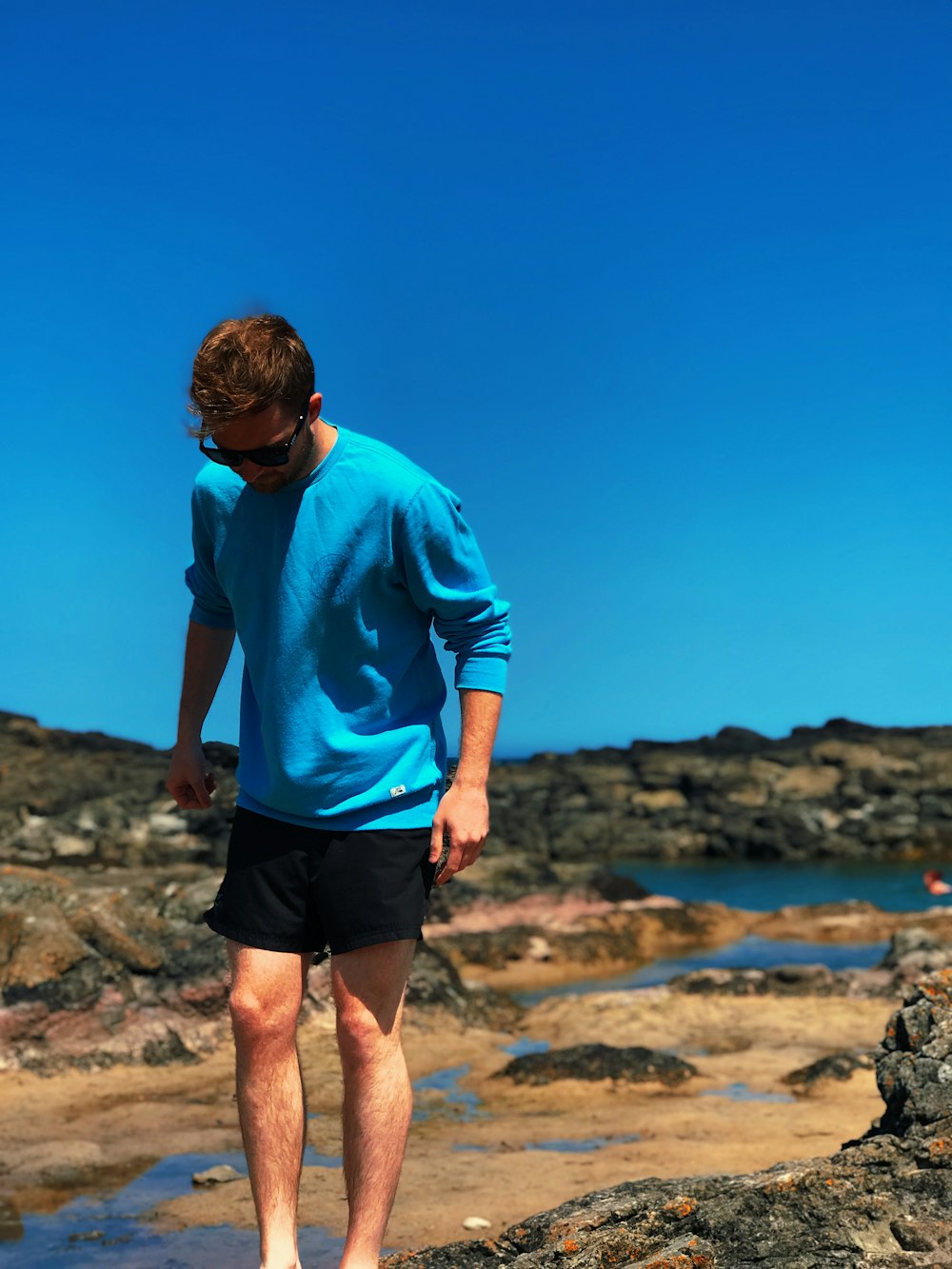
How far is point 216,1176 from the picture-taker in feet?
15.2

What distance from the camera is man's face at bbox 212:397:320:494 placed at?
2.64 m

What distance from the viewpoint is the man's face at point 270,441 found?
2645 millimetres

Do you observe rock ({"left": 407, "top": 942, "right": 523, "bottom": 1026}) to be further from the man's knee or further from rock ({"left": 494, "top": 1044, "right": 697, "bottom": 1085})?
the man's knee

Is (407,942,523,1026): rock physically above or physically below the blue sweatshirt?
below

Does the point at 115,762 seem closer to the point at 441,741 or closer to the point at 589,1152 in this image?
the point at 589,1152

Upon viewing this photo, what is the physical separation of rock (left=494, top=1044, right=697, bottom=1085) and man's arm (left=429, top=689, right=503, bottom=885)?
14.0 ft

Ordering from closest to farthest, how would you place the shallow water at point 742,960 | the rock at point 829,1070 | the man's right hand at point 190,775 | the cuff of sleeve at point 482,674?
1. the cuff of sleeve at point 482,674
2. the man's right hand at point 190,775
3. the rock at point 829,1070
4. the shallow water at point 742,960

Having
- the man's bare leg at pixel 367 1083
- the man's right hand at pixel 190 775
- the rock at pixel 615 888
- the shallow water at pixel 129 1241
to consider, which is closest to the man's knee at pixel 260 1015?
the man's bare leg at pixel 367 1083

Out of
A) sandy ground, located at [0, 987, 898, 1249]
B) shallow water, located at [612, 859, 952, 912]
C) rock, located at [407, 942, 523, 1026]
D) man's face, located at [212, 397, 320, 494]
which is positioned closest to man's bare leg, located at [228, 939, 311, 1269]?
man's face, located at [212, 397, 320, 494]

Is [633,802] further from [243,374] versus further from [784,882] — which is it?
[243,374]

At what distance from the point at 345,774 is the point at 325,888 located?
242mm

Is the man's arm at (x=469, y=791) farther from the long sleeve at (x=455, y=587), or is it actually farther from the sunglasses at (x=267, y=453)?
the sunglasses at (x=267, y=453)

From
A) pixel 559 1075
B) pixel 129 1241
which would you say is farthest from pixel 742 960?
pixel 129 1241

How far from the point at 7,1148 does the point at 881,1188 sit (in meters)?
3.53
